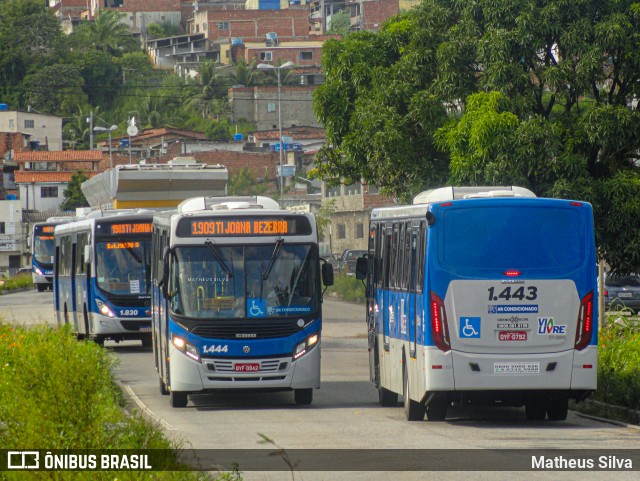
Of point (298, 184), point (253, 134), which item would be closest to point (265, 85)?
point (253, 134)

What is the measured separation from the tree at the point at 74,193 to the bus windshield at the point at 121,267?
7407 centimetres

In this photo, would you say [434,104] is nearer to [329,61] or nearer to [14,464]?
[329,61]

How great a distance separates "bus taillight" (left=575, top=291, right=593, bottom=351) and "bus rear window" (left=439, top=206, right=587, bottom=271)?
0.44 metres

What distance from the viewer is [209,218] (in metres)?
19.4

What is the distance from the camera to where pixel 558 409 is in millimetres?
17000

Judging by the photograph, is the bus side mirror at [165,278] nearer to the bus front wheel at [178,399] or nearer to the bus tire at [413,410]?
the bus front wheel at [178,399]

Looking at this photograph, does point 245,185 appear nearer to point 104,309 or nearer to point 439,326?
point 104,309

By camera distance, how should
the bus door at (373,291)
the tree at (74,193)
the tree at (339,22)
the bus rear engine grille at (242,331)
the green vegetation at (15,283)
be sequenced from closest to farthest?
the bus rear engine grille at (242,331), the bus door at (373,291), the green vegetation at (15,283), the tree at (74,193), the tree at (339,22)

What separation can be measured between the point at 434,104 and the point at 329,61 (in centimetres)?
374

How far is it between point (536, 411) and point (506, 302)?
1.83 m

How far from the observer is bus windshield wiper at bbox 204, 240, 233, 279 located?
19219 millimetres

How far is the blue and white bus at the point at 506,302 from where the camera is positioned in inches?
635

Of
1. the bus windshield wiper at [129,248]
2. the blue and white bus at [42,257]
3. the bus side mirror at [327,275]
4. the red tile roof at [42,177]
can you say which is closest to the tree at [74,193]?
the red tile roof at [42,177]

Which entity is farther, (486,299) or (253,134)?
(253,134)
